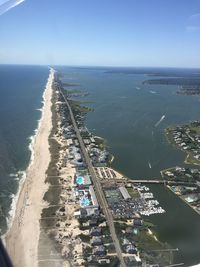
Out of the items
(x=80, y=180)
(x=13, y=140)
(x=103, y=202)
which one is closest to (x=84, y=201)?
(x=103, y=202)

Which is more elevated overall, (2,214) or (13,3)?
(13,3)

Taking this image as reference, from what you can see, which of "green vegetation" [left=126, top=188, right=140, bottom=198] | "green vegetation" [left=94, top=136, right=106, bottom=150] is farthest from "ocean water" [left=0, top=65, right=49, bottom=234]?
"green vegetation" [left=126, top=188, right=140, bottom=198]

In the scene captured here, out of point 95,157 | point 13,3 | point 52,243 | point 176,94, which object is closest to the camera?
point 13,3

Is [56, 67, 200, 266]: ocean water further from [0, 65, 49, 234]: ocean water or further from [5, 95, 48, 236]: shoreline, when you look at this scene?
[0, 65, 49, 234]: ocean water

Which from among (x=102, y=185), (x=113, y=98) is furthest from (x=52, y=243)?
(x=113, y=98)

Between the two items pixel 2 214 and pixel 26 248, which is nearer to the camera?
pixel 26 248

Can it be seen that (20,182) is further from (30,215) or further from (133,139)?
(133,139)

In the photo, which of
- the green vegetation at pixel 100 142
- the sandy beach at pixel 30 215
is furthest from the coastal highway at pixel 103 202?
the sandy beach at pixel 30 215

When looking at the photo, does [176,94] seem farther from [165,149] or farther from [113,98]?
[165,149]
